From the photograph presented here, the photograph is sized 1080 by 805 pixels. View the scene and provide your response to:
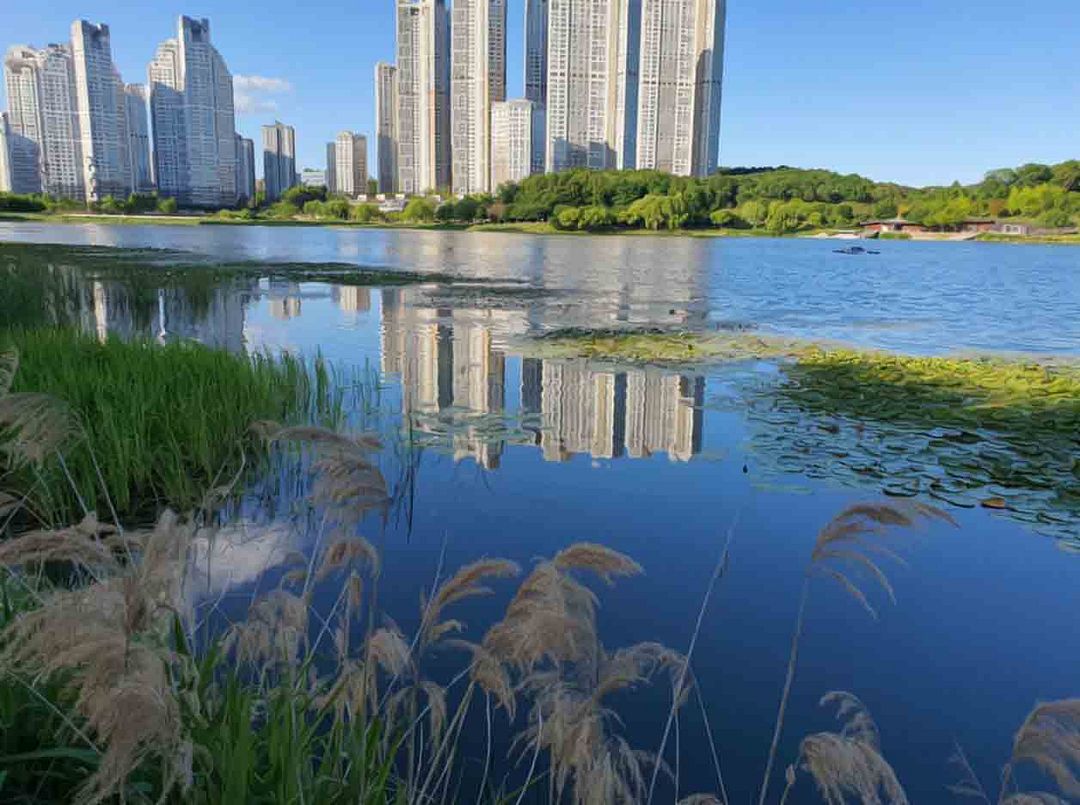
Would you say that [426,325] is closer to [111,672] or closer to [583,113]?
[111,672]

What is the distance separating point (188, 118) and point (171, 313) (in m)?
133

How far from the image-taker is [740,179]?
Answer: 10719 cm

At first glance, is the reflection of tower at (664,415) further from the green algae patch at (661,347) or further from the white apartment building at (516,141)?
the white apartment building at (516,141)

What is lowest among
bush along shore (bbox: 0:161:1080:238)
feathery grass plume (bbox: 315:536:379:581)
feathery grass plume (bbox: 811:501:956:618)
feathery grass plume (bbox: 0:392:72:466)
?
feathery grass plume (bbox: 315:536:379:581)

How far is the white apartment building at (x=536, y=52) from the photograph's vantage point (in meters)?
137

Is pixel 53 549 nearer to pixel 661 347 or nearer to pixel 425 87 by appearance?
pixel 661 347

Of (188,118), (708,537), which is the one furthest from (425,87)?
(708,537)

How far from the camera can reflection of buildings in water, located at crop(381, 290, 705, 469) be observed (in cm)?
823

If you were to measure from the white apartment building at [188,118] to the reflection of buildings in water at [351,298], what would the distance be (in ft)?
390

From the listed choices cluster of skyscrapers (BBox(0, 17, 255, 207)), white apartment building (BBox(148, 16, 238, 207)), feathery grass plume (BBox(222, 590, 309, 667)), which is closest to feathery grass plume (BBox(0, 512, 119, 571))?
feathery grass plume (BBox(222, 590, 309, 667))

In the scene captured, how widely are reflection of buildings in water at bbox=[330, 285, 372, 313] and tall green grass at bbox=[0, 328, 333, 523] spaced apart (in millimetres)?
10637

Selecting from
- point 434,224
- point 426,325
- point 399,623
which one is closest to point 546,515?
point 399,623

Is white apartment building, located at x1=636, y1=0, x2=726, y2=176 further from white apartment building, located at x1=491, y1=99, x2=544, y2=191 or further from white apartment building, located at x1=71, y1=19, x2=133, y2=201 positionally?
white apartment building, located at x1=71, y1=19, x2=133, y2=201

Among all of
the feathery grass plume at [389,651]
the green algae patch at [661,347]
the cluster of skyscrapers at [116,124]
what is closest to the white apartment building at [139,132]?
the cluster of skyscrapers at [116,124]
